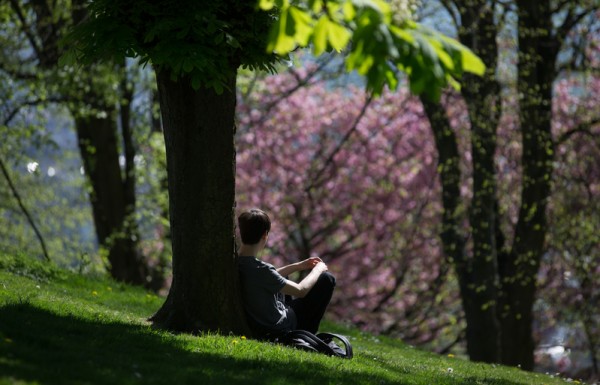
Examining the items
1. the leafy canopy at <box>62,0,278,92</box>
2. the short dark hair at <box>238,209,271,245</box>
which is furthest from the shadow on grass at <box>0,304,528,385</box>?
the leafy canopy at <box>62,0,278,92</box>

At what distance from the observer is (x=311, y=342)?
8.87m

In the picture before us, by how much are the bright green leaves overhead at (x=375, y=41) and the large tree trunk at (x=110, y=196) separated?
1408 centimetres

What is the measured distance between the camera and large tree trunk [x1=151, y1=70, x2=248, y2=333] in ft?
28.9

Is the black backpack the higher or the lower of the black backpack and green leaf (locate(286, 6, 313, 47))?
the lower

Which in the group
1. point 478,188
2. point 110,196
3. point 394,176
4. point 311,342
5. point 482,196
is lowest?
point 311,342

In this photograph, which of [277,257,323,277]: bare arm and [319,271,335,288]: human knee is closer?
[319,271,335,288]: human knee

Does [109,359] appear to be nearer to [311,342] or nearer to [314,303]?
[311,342]

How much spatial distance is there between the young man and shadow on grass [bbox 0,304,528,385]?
2.93 feet

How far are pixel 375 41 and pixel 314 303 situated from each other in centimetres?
443

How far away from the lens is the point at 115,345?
24.4ft

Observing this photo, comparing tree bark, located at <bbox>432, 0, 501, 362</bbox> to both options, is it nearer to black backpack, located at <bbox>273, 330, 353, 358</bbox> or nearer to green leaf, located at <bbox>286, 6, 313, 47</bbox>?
black backpack, located at <bbox>273, 330, 353, 358</bbox>

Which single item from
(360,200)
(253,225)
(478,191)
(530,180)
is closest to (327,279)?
(253,225)

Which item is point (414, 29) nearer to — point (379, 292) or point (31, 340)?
point (31, 340)

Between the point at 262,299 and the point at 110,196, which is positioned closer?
the point at 262,299
